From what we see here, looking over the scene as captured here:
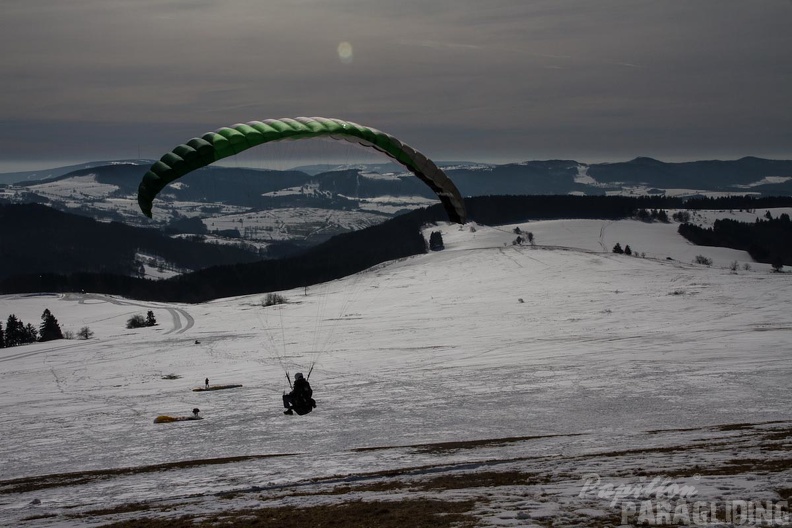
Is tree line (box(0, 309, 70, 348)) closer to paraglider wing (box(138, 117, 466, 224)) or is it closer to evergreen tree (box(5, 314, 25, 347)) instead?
evergreen tree (box(5, 314, 25, 347))

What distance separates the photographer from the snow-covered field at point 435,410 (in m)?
15.7

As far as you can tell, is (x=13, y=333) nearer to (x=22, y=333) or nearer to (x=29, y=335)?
(x=22, y=333)

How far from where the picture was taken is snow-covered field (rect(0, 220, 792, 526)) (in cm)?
1570

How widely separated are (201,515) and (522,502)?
6816mm

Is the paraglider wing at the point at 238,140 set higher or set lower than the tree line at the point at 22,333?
higher

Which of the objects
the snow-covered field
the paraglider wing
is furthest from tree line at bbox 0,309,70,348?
the paraglider wing

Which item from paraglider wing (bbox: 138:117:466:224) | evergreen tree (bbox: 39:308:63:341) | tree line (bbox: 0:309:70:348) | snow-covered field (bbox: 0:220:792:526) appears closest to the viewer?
snow-covered field (bbox: 0:220:792:526)

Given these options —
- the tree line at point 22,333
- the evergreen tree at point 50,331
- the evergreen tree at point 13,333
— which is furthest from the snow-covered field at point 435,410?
the evergreen tree at point 13,333

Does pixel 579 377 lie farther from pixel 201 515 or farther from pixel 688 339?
pixel 201 515

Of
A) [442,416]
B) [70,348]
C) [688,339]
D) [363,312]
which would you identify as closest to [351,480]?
[442,416]

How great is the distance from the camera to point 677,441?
22500mm

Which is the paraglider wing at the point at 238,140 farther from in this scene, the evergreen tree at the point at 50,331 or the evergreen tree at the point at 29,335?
the evergreen tree at the point at 29,335

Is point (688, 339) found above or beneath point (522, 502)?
beneath

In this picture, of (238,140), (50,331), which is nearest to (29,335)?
(50,331)
